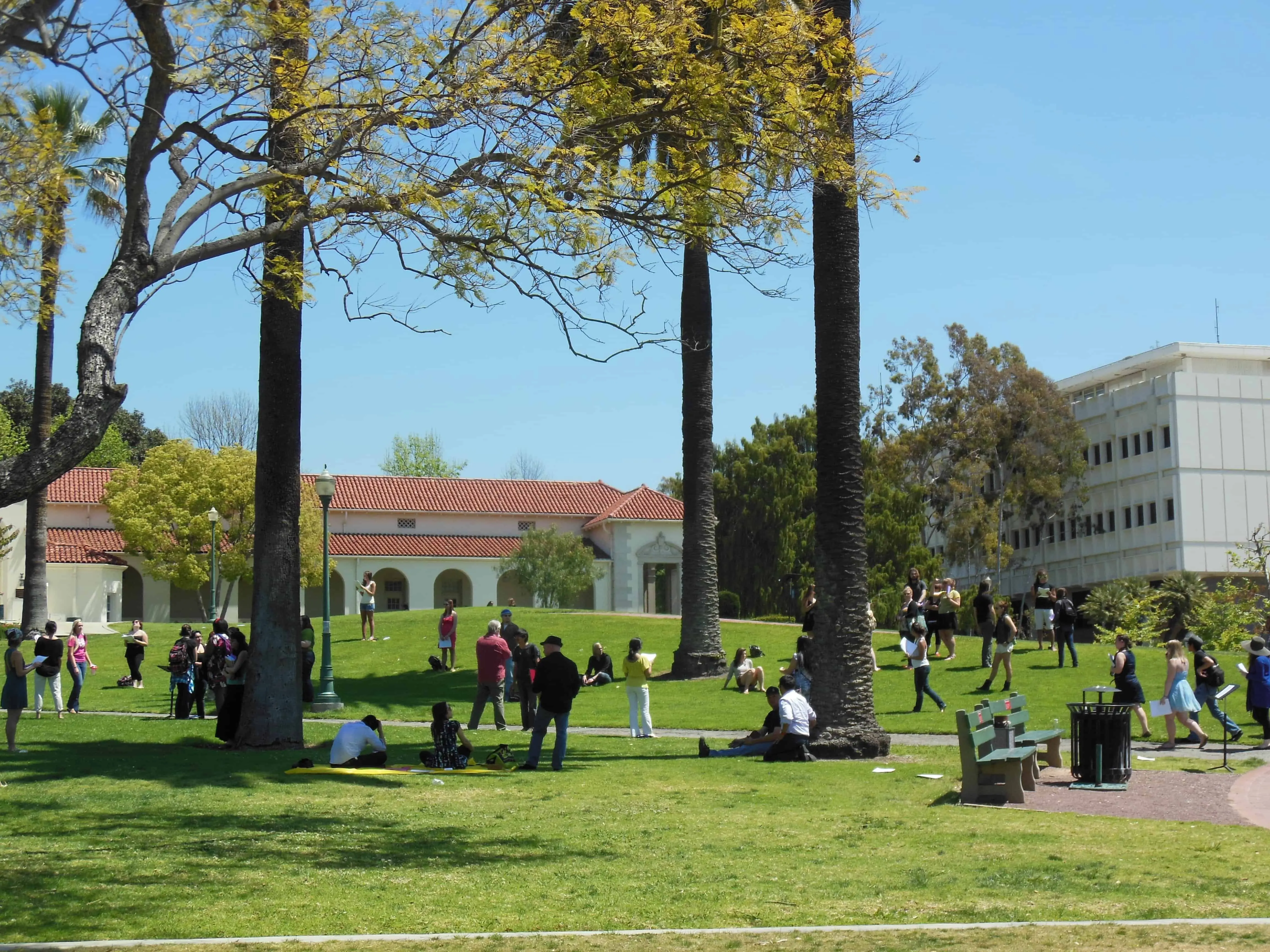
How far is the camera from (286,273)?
38.5 feet

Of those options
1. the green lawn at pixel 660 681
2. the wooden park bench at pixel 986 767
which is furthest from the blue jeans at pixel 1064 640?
the wooden park bench at pixel 986 767

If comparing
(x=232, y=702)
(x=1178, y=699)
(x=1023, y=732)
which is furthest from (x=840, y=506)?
(x=232, y=702)

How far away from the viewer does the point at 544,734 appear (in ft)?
52.1

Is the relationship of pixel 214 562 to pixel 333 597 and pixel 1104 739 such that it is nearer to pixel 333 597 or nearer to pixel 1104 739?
pixel 333 597

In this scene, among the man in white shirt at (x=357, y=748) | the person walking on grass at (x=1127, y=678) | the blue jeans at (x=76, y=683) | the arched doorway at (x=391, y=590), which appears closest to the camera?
the man in white shirt at (x=357, y=748)

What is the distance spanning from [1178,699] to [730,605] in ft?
150

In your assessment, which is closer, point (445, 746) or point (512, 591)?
point (445, 746)

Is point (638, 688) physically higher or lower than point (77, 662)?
lower

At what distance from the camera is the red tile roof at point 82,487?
6344 cm

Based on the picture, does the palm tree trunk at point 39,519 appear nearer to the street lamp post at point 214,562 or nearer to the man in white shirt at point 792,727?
the street lamp post at point 214,562

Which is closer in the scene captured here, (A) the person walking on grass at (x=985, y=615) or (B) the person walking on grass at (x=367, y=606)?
(A) the person walking on grass at (x=985, y=615)

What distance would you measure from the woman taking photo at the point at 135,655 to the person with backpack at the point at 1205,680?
807 inches

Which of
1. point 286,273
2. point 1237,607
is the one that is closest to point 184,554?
point 1237,607

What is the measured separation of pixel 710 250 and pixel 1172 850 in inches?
229
